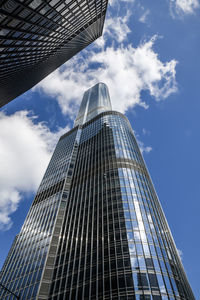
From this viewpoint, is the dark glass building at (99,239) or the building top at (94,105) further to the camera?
the building top at (94,105)

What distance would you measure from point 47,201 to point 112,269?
1520 inches

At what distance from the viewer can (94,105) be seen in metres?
154

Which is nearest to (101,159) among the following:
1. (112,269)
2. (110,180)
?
(110,180)

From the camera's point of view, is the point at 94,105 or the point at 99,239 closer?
the point at 99,239

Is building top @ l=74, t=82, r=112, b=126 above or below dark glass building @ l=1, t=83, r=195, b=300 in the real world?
above

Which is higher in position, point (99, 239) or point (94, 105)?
point (94, 105)

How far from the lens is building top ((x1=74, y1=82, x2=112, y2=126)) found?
143 metres

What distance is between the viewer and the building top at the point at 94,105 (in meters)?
143

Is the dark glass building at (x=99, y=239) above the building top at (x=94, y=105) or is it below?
below

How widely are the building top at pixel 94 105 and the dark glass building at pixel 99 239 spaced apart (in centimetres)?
6329

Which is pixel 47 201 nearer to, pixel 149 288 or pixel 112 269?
pixel 112 269

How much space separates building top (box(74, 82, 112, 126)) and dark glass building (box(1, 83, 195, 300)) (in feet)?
208

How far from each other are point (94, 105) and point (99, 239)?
11997 centimetres

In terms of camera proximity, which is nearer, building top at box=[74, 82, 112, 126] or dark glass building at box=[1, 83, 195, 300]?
dark glass building at box=[1, 83, 195, 300]
